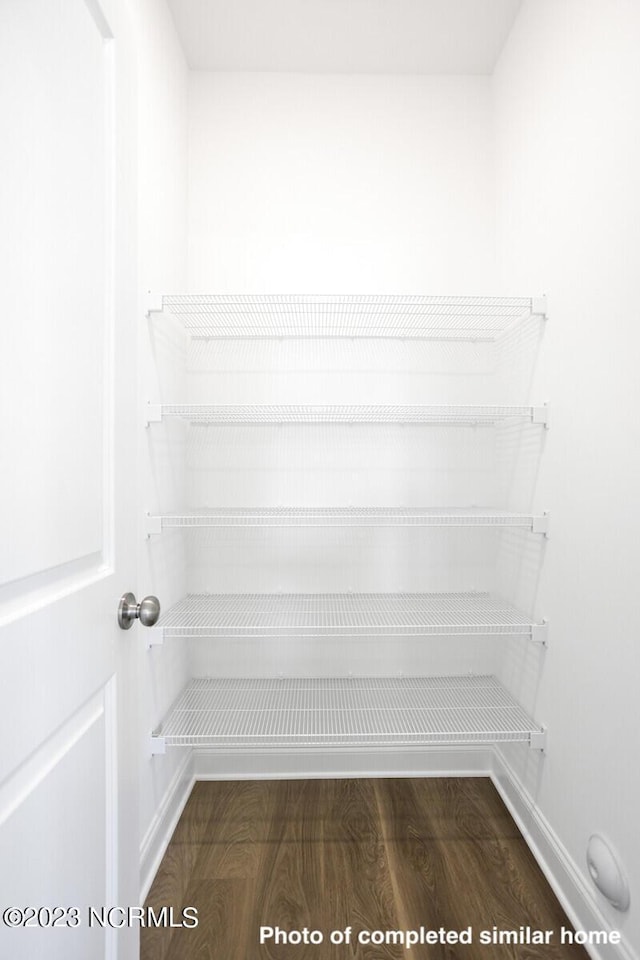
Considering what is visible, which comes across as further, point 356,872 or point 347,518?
point 347,518

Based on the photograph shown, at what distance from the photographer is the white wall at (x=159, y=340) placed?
4.81ft

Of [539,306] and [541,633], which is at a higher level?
[539,306]

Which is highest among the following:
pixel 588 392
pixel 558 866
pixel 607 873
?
pixel 588 392

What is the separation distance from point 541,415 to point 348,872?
1.41 m

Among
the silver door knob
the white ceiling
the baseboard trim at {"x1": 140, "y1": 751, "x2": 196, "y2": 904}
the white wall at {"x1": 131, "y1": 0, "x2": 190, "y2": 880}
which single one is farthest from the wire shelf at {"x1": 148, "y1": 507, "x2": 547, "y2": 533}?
the white ceiling

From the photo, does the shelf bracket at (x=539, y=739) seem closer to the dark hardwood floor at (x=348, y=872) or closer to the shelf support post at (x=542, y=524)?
the dark hardwood floor at (x=348, y=872)

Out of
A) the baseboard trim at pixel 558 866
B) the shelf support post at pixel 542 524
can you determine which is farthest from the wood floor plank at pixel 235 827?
the shelf support post at pixel 542 524

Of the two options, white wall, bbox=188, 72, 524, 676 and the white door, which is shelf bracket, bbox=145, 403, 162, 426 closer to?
white wall, bbox=188, 72, 524, 676

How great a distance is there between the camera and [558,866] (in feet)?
4.54

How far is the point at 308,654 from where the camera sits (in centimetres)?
196

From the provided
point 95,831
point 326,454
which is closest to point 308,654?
point 326,454

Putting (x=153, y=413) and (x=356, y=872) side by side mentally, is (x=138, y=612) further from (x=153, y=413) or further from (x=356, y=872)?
(x=356, y=872)

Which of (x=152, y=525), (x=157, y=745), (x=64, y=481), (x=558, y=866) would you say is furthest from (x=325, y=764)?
(x=64, y=481)

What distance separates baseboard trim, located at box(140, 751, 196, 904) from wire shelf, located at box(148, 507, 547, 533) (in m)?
0.82
